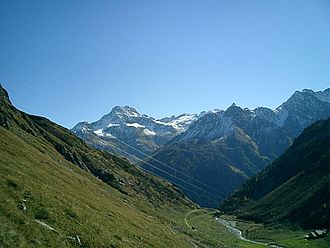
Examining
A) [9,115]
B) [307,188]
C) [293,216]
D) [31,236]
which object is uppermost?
[307,188]

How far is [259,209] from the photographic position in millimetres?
189000

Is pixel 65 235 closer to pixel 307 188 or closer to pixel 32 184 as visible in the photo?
pixel 32 184

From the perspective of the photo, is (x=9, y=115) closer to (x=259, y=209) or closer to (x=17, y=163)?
(x=17, y=163)

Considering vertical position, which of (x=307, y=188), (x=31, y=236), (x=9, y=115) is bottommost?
(x=31, y=236)

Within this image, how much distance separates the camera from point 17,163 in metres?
56.2

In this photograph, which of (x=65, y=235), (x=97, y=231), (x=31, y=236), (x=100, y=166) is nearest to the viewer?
(x=31, y=236)

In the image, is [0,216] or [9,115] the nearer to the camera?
[0,216]

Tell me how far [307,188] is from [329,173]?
37.2ft

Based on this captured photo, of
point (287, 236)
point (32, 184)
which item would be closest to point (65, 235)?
point (32, 184)

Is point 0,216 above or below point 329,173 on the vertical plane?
below

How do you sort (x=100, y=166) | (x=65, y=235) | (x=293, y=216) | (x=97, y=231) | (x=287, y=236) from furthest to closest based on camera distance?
1. (x=100, y=166)
2. (x=293, y=216)
3. (x=287, y=236)
4. (x=97, y=231)
5. (x=65, y=235)

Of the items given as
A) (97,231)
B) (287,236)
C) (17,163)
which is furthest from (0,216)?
(287,236)

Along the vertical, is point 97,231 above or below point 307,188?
below

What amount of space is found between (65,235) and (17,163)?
25.5 m
